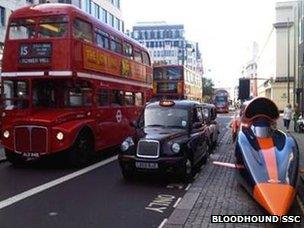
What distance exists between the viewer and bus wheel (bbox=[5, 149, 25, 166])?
14.5 m

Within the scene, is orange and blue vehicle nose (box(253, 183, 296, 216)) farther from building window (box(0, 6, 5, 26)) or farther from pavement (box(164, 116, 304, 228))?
building window (box(0, 6, 5, 26))

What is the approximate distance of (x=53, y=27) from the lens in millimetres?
14469

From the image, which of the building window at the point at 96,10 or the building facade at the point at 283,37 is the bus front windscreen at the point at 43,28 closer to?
the building window at the point at 96,10

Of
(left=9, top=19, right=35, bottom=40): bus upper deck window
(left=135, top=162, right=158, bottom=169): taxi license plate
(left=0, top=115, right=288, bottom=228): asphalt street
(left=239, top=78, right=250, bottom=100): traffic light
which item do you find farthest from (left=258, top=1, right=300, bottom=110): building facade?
(left=135, top=162, right=158, bottom=169): taxi license plate

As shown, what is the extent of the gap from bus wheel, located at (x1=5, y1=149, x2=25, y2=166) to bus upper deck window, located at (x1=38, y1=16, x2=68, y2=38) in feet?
10.6

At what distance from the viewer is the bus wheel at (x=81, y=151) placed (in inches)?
557

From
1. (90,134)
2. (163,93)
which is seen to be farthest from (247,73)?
(90,134)

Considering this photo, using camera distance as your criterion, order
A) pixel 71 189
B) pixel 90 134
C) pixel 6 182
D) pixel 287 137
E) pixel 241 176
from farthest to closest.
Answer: pixel 90 134 < pixel 6 182 < pixel 71 189 < pixel 287 137 < pixel 241 176

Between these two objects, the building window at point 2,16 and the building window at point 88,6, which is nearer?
the building window at point 2,16

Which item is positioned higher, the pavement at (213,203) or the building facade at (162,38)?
the building facade at (162,38)

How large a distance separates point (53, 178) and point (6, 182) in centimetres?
110

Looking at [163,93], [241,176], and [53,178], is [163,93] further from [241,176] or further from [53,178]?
[241,176]

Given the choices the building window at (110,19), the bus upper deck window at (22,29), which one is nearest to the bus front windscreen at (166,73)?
the bus upper deck window at (22,29)

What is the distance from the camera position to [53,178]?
1244 centimetres
